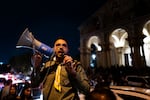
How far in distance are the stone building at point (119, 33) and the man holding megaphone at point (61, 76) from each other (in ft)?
74.3

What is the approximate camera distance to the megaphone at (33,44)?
11.9 feet

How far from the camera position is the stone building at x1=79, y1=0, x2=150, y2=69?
2506 centimetres

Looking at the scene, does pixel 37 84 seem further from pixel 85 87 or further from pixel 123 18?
pixel 123 18

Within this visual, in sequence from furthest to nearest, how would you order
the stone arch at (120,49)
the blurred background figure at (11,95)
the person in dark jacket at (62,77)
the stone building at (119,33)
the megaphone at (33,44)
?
the stone arch at (120,49) → the stone building at (119,33) → the blurred background figure at (11,95) → the megaphone at (33,44) → the person in dark jacket at (62,77)

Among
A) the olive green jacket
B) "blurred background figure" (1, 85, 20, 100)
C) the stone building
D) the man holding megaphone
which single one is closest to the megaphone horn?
the man holding megaphone

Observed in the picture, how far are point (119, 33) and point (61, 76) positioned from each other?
A: 1142 inches

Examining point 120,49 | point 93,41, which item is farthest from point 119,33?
point 93,41

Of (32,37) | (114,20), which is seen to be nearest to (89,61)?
(114,20)

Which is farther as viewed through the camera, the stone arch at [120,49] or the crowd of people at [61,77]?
the stone arch at [120,49]

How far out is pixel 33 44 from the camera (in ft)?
12.3

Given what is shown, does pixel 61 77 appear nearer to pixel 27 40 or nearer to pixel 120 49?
pixel 27 40

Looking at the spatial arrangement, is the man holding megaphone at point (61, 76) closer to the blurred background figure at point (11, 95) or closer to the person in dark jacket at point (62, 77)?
the person in dark jacket at point (62, 77)

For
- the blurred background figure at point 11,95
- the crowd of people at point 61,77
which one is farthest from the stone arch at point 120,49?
the crowd of people at point 61,77

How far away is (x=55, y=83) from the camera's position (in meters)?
2.76
